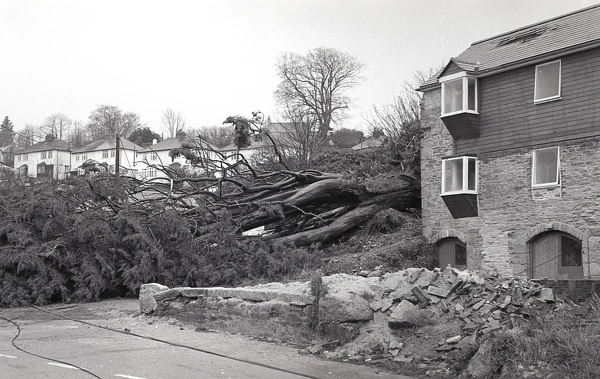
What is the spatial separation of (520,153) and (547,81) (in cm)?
245

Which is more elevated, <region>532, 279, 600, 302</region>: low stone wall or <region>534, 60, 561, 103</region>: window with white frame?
<region>534, 60, 561, 103</region>: window with white frame

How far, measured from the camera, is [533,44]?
71.6ft

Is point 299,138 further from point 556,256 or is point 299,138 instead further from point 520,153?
point 556,256

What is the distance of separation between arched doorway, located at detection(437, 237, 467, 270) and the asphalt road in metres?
13.0

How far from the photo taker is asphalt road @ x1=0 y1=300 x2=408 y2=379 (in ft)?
27.2

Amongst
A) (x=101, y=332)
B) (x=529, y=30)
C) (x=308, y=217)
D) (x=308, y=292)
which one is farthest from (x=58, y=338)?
(x=529, y=30)

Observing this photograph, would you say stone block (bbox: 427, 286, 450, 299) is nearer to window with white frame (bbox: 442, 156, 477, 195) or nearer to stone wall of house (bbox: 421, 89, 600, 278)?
stone wall of house (bbox: 421, 89, 600, 278)

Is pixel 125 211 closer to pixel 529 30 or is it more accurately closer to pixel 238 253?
pixel 238 253

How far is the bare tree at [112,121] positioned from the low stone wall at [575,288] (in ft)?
233

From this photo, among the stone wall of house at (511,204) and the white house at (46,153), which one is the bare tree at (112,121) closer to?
the white house at (46,153)

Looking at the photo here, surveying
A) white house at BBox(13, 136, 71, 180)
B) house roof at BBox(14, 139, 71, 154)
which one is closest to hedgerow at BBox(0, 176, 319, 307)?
white house at BBox(13, 136, 71, 180)

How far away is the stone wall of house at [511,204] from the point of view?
63.3ft

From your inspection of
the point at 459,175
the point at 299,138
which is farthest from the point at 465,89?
the point at 299,138

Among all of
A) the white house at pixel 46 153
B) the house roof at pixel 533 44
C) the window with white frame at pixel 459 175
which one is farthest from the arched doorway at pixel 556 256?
the white house at pixel 46 153
